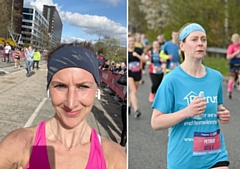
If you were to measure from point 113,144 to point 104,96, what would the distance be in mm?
198

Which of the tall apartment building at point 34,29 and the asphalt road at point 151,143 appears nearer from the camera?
the tall apartment building at point 34,29

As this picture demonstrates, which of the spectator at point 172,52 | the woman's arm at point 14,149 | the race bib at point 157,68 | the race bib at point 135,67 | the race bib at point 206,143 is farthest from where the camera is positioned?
the race bib at point 157,68

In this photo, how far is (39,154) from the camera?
1.64 m

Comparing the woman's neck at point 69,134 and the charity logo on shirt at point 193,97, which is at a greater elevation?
the charity logo on shirt at point 193,97

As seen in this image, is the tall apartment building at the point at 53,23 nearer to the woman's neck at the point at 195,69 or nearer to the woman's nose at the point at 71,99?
the woman's nose at the point at 71,99

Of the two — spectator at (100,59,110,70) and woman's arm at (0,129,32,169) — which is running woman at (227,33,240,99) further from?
woman's arm at (0,129,32,169)

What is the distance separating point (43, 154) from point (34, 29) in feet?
1.69

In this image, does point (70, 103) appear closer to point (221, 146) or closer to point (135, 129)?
point (221, 146)

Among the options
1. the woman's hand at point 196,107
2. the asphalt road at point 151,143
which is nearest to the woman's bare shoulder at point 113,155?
the woman's hand at point 196,107

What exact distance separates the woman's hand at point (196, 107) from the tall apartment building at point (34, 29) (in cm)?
102

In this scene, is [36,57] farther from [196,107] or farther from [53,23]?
[196,107]

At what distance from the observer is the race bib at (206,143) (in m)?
2.56

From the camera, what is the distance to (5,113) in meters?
1.74

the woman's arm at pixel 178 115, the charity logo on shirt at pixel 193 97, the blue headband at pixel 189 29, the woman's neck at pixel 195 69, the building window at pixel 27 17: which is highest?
the blue headband at pixel 189 29
